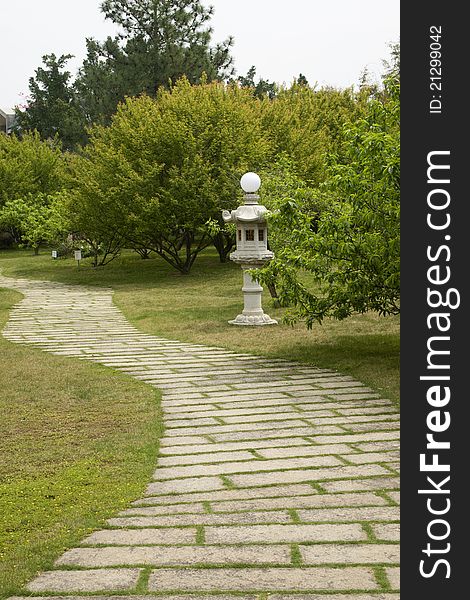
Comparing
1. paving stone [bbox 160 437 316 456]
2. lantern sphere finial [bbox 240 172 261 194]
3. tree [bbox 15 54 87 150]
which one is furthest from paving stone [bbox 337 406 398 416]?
tree [bbox 15 54 87 150]

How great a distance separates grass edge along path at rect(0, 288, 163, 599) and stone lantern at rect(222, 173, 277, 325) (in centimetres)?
367

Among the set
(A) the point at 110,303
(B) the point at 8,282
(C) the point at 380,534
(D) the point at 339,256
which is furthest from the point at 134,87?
(C) the point at 380,534

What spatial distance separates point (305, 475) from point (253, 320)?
7181 millimetres

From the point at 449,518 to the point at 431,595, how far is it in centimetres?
24

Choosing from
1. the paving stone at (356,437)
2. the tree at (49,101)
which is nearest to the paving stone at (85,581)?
the paving stone at (356,437)

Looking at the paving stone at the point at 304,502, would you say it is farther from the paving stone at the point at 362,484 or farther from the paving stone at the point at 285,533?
the paving stone at the point at 285,533

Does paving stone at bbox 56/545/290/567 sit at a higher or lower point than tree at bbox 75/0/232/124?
lower

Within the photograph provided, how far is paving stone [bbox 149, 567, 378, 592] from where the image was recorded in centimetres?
374

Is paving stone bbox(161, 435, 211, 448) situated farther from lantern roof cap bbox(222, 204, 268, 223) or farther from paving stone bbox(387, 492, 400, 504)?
lantern roof cap bbox(222, 204, 268, 223)

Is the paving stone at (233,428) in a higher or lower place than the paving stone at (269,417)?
lower

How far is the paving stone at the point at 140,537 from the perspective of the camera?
14.2 ft

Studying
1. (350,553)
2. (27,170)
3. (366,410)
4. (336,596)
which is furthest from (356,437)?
(27,170)

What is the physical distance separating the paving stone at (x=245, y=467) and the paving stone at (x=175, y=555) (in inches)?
48.6

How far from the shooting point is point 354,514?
183 inches
